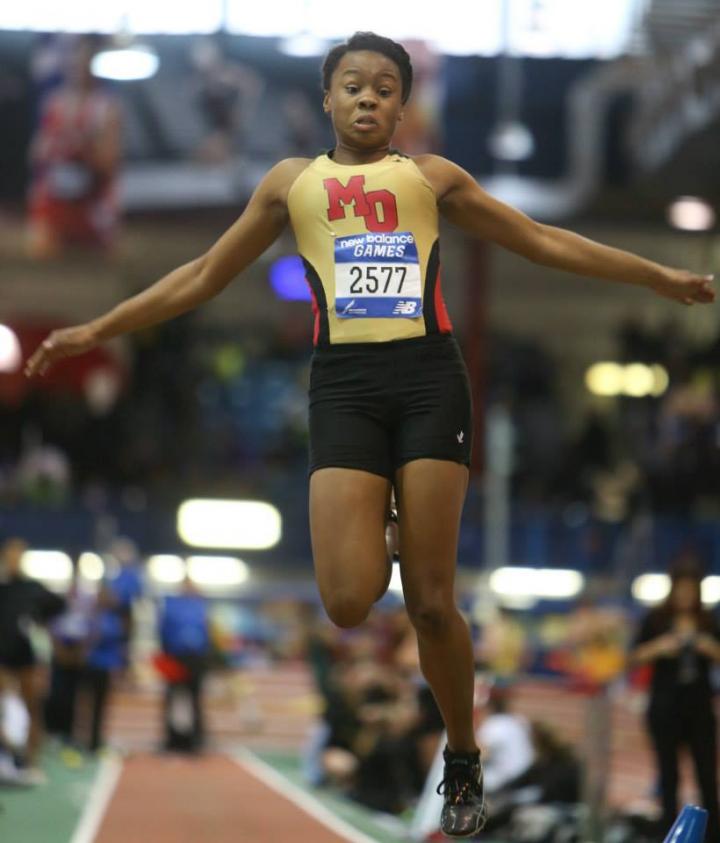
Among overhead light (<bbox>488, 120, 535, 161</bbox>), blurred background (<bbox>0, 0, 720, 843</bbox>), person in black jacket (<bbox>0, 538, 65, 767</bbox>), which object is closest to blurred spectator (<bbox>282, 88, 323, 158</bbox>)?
blurred background (<bbox>0, 0, 720, 843</bbox>)

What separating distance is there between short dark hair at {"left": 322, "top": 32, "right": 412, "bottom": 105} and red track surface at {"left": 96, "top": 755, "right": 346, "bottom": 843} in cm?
600

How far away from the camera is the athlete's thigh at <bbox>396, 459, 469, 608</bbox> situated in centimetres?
462

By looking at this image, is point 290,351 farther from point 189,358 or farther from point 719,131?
point 719,131

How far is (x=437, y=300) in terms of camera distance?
188 inches

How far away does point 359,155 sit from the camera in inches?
189

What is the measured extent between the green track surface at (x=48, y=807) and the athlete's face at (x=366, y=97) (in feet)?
19.6

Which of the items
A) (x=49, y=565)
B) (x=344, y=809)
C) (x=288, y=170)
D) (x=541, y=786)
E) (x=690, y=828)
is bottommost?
(x=344, y=809)

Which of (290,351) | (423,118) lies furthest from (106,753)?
(290,351)

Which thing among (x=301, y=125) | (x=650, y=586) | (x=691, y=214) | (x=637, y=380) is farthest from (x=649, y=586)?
(x=637, y=380)

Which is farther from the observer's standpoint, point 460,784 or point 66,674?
point 66,674

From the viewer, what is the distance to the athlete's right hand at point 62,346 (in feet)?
16.3

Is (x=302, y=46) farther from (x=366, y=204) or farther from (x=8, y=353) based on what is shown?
(x=366, y=204)

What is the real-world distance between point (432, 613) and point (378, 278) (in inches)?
35.6

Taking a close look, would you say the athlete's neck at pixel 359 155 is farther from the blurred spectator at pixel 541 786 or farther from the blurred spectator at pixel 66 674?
the blurred spectator at pixel 66 674
